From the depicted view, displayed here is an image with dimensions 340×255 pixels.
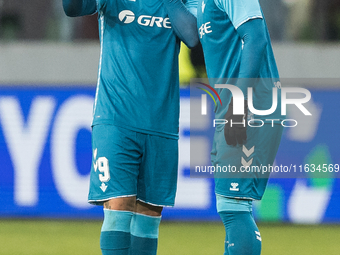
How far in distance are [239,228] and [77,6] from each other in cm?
122

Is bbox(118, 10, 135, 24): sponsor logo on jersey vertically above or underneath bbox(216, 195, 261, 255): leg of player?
above

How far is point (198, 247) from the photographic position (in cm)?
418

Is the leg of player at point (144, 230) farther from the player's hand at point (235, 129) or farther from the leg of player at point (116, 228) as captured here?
the player's hand at point (235, 129)

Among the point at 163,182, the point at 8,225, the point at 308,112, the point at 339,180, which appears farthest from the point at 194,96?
the point at 163,182

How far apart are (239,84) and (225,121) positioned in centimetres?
17

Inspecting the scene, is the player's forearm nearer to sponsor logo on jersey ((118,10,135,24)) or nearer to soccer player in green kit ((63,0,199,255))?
soccer player in green kit ((63,0,199,255))

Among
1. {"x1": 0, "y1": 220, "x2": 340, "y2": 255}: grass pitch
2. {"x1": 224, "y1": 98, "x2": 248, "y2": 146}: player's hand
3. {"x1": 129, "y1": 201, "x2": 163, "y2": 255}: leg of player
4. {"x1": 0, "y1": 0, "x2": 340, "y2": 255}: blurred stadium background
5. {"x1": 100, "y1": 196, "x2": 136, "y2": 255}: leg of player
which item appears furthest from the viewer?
{"x1": 0, "y1": 0, "x2": 340, "y2": 255}: blurred stadium background

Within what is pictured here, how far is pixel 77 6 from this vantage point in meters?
2.38

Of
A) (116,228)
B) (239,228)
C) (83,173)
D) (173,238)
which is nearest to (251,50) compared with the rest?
(239,228)

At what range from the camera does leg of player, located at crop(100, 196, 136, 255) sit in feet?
7.72

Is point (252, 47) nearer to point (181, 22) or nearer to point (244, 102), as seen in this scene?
point (244, 102)

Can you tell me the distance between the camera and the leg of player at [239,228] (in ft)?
7.35

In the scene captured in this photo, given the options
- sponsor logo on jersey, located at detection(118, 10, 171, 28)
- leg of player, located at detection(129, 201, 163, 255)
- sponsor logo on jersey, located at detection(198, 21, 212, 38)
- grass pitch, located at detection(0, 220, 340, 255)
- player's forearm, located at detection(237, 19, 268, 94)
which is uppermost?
sponsor logo on jersey, located at detection(118, 10, 171, 28)

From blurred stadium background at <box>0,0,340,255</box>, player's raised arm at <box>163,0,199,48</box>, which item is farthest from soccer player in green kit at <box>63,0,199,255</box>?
blurred stadium background at <box>0,0,340,255</box>
